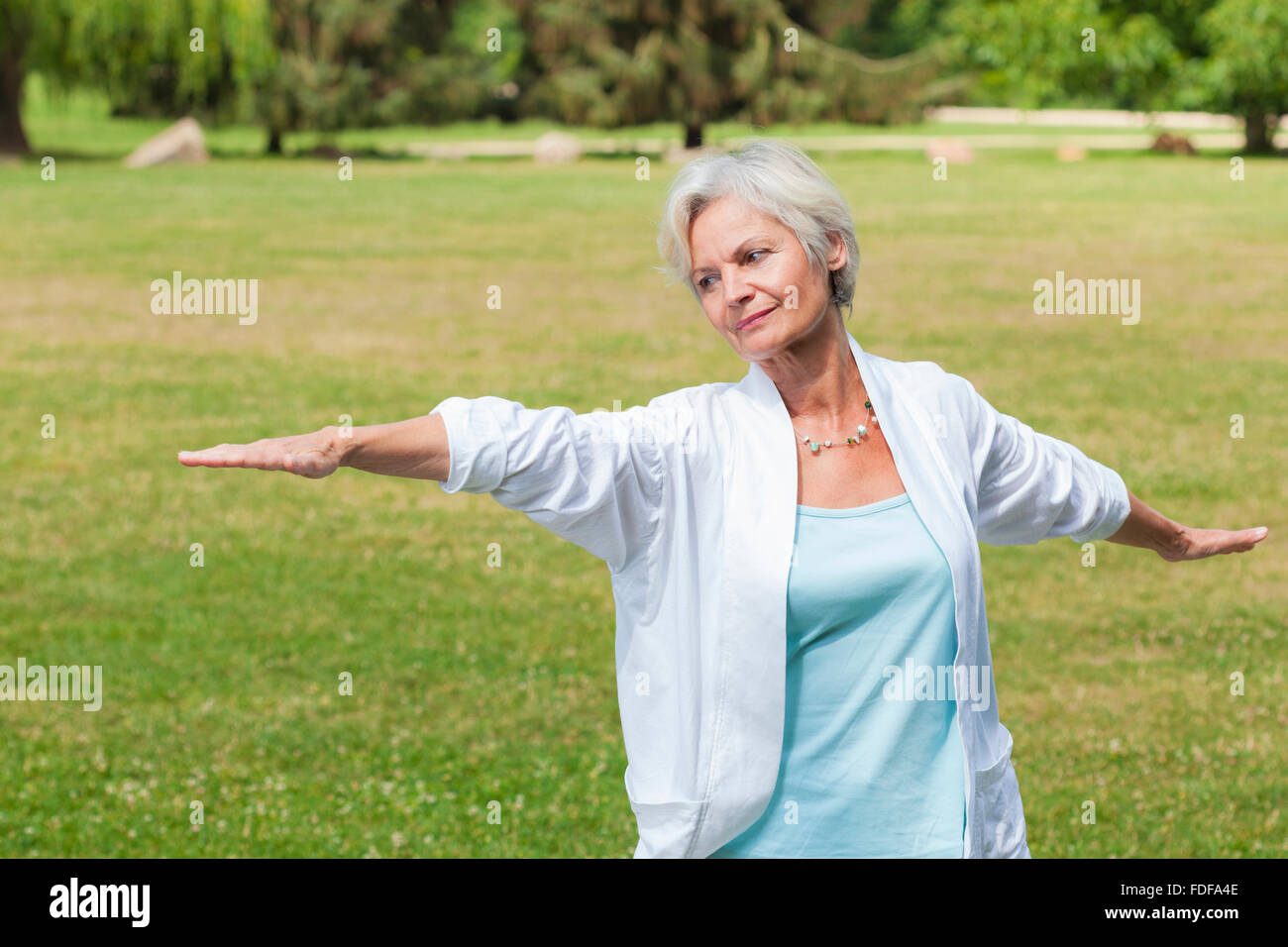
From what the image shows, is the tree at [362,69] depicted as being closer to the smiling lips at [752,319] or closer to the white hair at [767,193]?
the white hair at [767,193]

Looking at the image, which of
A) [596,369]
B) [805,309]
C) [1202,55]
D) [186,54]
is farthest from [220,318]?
[1202,55]

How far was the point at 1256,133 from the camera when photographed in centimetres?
4325

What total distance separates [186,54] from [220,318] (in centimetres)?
2051

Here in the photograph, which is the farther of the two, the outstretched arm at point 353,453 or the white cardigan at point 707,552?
the white cardigan at point 707,552

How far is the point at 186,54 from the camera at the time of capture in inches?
1420

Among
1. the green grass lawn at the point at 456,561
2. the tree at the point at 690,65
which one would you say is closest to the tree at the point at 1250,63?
the tree at the point at 690,65

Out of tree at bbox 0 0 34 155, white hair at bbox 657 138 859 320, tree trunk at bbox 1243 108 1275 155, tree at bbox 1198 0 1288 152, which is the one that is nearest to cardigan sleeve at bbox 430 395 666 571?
white hair at bbox 657 138 859 320

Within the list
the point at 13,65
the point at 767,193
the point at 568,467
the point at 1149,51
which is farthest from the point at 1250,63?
the point at 568,467

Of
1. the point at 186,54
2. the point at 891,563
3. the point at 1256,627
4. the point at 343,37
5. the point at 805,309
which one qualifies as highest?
the point at 343,37

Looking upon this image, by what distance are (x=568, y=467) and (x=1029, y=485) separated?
45.2 inches

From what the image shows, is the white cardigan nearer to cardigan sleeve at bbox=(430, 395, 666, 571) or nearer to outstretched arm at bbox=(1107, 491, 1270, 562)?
cardigan sleeve at bbox=(430, 395, 666, 571)

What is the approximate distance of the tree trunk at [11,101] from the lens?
35969 mm

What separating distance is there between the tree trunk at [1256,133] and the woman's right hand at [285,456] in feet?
146

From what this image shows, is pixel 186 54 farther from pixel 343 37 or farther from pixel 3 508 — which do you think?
pixel 3 508
